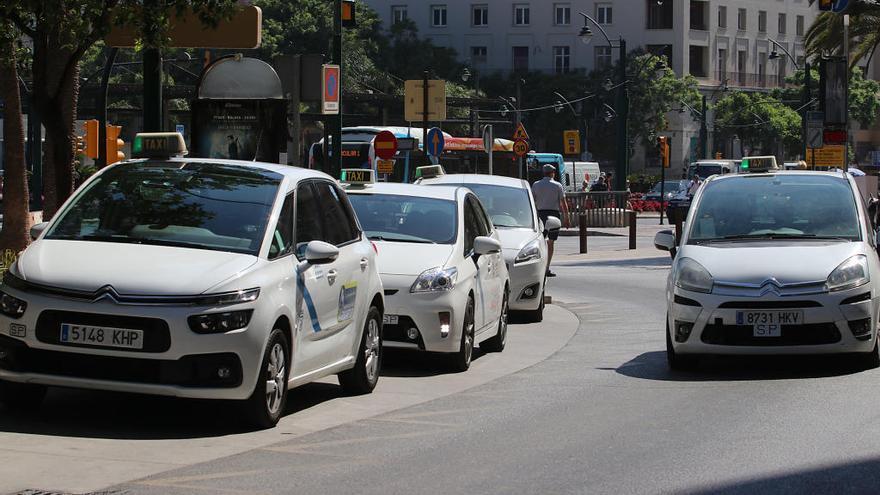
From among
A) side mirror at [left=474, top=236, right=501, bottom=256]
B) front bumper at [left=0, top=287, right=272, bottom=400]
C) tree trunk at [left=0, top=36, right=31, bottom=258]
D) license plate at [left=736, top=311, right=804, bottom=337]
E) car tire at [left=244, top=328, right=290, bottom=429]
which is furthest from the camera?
tree trunk at [left=0, top=36, right=31, bottom=258]

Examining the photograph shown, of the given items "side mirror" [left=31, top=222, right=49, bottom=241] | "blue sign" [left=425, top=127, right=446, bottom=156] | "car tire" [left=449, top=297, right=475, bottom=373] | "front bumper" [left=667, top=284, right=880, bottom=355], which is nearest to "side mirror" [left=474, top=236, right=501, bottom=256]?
"car tire" [left=449, top=297, right=475, bottom=373]

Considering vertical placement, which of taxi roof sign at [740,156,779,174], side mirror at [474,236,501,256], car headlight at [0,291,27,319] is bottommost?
car headlight at [0,291,27,319]

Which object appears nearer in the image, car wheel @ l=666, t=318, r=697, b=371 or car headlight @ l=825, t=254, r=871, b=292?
car headlight @ l=825, t=254, r=871, b=292

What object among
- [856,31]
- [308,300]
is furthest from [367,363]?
[856,31]

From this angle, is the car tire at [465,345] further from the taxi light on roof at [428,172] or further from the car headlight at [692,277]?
the taxi light on roof at [428,172]

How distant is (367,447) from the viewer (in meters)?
9.41

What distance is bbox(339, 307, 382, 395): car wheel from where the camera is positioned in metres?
11.8

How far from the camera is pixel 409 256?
1386cm

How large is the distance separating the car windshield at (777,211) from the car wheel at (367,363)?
310 cm

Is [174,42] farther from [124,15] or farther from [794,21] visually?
[794,21]

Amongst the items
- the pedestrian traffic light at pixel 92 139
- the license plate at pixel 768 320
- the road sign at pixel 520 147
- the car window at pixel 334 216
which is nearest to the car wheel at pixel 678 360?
the license plate at pixel 768 320

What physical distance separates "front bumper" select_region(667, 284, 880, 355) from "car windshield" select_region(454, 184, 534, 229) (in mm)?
7098

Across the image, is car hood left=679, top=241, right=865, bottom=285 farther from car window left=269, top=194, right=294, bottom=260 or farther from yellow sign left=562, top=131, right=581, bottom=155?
yellow sign left=562, top=131, right=581, bottom=155

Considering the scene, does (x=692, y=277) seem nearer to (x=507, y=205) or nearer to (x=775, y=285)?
(x=775, y=285)
